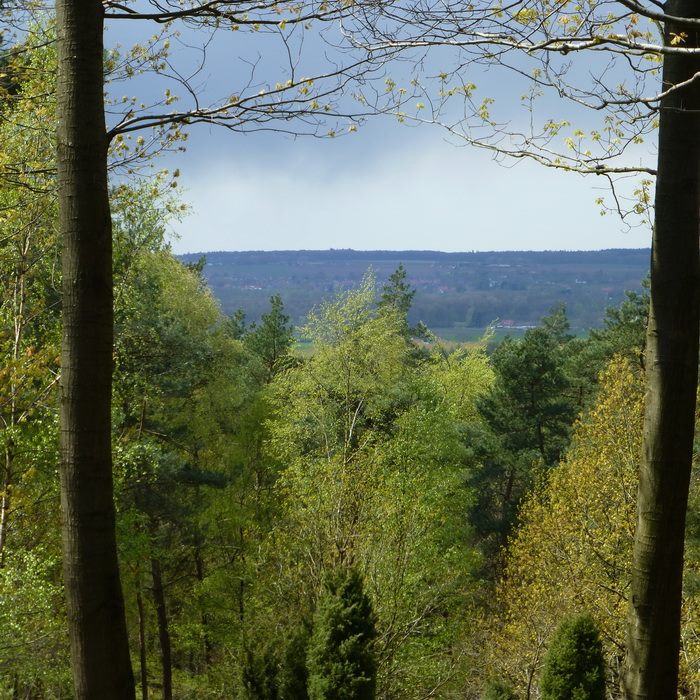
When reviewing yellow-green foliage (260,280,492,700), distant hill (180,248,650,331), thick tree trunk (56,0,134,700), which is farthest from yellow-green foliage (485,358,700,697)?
distant hill (180,248,650,331)

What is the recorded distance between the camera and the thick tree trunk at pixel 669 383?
4.30m

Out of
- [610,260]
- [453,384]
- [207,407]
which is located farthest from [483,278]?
[207,407]

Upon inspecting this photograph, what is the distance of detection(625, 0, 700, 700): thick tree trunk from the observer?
4.30 meters

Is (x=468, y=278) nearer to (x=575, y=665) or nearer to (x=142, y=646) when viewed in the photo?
(x=142, y=646)

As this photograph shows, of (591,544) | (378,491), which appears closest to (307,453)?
(378,491)

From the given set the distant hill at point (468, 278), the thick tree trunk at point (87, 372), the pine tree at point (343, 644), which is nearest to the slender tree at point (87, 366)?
the thick tree trunk at point (87, 372)

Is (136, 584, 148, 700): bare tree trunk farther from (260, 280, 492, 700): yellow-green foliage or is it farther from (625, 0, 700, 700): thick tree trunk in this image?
Result: (625, 0, 700, 700): thick tree trunk

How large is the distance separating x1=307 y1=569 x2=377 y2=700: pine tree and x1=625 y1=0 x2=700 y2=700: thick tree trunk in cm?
415

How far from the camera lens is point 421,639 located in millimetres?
14906

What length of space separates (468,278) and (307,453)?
155192 millimetres

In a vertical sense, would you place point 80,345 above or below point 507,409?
above

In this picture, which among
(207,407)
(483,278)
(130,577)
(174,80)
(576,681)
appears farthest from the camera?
(483,278)

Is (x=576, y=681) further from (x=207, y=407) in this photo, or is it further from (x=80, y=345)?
(x=207, y=407)

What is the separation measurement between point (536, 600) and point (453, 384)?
1852 cm
